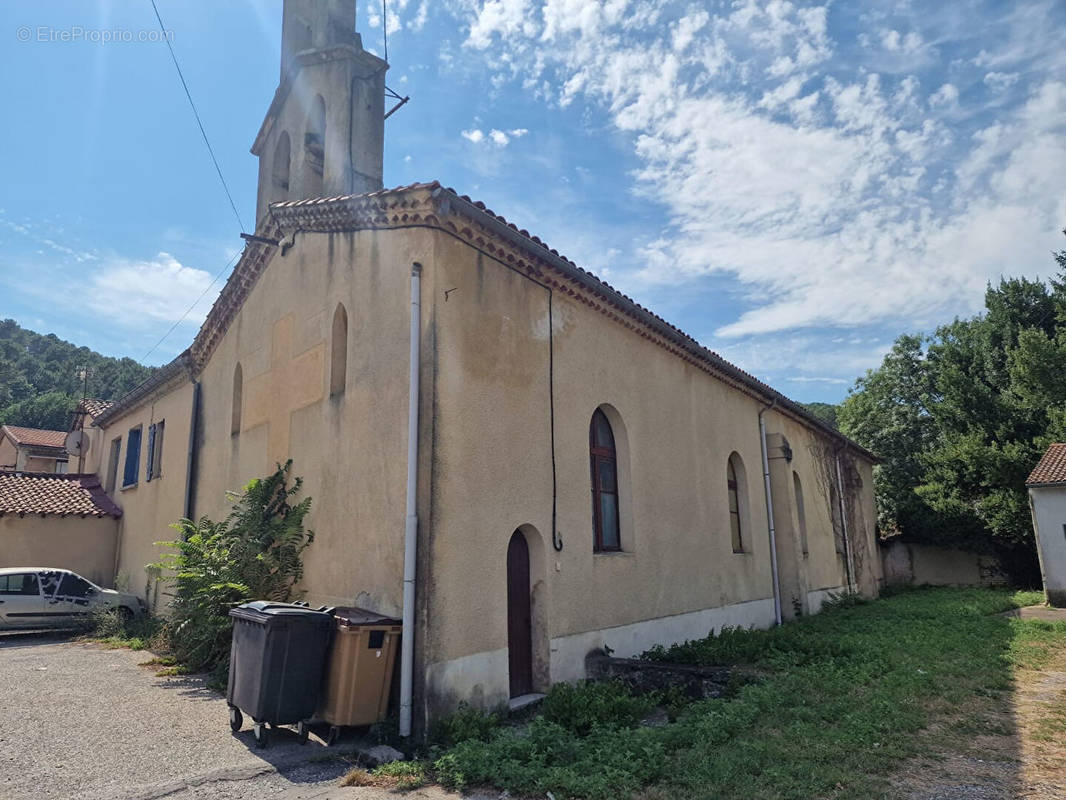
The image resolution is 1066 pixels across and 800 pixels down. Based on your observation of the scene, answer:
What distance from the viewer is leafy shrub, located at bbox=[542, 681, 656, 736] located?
6.55m

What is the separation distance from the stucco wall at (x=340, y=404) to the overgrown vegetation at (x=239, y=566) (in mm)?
261

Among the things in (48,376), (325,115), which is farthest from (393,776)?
(48,376)

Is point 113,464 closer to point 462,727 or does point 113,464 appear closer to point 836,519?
point 462,727

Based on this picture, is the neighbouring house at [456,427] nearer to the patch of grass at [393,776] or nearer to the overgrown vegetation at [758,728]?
the patch of grass at [393,776]

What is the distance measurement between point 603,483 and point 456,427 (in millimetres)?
3494

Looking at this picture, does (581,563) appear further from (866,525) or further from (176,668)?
(866,525)

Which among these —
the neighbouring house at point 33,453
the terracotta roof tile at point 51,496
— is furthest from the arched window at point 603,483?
the neighbouring house at point 33,453

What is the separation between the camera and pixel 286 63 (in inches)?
537

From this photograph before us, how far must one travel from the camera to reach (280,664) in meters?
6.12

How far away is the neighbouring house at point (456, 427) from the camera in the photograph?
23.2 ft

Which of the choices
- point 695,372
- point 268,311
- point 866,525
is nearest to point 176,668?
point 268,311

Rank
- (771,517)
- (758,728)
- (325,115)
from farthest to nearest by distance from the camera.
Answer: (771,517), (325,115), (758,728)

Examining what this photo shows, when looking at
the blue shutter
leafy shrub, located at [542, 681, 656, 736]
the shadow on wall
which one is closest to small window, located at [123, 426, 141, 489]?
the blue shutter

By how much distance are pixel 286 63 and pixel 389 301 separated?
894 centimetres
